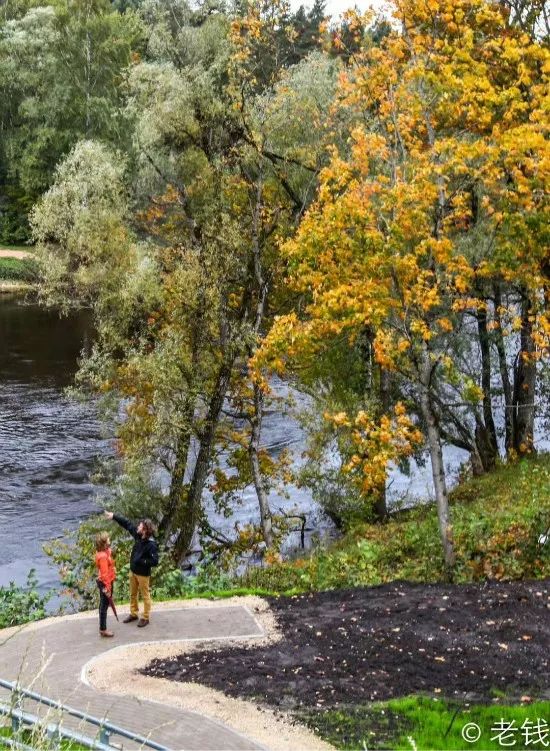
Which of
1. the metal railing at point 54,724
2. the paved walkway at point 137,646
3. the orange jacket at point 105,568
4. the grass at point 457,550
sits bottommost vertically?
the paved walkway at point 137,646

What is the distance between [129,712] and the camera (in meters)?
12.2

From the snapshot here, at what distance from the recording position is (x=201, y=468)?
2645cm

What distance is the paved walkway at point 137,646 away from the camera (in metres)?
11.6

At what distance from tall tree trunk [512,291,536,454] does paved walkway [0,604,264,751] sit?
12.9 meters

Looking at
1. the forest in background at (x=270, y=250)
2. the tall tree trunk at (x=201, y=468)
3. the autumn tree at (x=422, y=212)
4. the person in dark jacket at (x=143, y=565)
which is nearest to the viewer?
the person in dark jacket at (x=143, y=565)

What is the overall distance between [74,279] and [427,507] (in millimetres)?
13887

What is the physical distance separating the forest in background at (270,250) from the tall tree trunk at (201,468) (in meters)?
0.06

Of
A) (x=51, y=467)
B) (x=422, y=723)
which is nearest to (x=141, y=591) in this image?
(x=422, y=723)

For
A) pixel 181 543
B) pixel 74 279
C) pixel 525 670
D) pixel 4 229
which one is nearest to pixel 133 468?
pixel 181 543

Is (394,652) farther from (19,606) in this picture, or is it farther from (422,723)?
(19,606)

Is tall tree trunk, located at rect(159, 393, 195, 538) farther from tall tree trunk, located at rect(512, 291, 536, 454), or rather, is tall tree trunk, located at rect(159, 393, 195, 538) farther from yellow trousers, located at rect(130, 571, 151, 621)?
tall tree trunk, located at rect(512, 291, 536, 454)

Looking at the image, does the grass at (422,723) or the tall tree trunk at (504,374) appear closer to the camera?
the grass at (422,723)

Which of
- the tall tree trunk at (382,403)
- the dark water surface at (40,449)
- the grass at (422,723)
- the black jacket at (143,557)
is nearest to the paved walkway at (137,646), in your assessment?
the black jacket at (143,557)

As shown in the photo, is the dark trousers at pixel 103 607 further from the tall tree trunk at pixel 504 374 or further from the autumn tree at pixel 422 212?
the tall tree trunk at pixel 504 374
